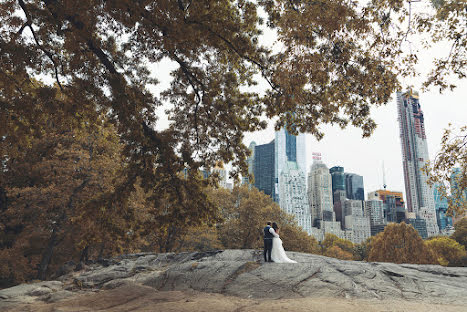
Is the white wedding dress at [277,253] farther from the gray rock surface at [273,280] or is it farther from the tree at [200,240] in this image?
the tree at [200,240]

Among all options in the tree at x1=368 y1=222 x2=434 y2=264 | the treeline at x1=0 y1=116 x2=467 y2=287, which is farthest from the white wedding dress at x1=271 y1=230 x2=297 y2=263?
the tree at x1=368 y1=222 x2=434 y2=264

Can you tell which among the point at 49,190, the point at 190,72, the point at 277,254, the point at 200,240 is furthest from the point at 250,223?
the point at 190,72

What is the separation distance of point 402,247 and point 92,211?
1608 inches

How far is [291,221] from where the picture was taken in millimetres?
36594

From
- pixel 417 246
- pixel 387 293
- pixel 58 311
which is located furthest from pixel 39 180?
pixel 417 246

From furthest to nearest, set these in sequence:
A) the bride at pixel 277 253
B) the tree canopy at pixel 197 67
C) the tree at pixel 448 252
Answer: the tree at pixel 448 252 → the bride at pixel 277 253 → the tree canopy at pixel 197 67

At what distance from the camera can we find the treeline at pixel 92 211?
8.99 meters

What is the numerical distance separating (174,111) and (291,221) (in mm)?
28865

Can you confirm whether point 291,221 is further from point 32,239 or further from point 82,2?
point 82,2

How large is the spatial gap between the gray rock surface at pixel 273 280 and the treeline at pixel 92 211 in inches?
70.1

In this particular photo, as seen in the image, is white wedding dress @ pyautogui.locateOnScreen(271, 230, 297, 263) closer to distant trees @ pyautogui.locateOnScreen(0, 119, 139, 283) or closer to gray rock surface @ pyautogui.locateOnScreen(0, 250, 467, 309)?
gray rock surface @ pyautogui.locateOnScreen(0, 250, 467, 309)

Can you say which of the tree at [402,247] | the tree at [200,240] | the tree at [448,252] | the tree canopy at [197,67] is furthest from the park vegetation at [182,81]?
the tree at [448,252]

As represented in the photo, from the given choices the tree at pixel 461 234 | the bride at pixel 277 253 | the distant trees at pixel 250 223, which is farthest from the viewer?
the tree at pixel 461 234

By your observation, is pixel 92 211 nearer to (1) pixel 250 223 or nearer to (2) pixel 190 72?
(2) pixel 190 72
